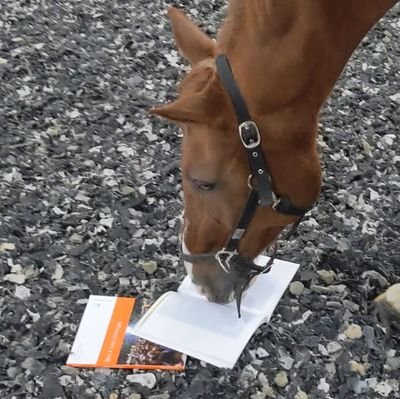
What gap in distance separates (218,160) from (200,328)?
0.72m

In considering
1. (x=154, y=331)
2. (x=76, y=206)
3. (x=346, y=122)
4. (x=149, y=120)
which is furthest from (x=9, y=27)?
(x=154, y=331)

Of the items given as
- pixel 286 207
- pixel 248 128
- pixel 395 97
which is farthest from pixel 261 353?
pixel 395 97

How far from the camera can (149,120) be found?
3.34m

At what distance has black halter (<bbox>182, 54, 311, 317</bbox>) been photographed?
5.98 ft

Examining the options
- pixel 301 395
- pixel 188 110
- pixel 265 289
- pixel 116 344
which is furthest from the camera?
pixel 265 289

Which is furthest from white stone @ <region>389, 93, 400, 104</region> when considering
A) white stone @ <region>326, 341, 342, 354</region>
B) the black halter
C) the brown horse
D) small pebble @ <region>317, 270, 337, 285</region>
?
the brown horse

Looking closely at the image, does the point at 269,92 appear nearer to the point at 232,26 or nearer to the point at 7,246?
the point at 232,26

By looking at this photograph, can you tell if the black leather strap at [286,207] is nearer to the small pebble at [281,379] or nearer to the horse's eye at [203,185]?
the horse's eye at [203,185]

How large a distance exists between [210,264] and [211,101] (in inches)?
21.8

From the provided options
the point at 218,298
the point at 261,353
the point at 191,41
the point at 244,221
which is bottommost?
the point at 261,353

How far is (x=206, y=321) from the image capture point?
97.0 inches

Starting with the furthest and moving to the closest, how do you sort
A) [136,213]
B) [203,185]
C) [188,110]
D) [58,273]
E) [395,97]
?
[395,97] → [136,213] → [58,273] → [203,185] → [188,110]

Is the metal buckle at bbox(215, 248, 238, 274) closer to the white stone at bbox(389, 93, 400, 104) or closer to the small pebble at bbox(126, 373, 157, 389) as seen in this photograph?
the small pebble at bbox(126, 373, 157, 389)

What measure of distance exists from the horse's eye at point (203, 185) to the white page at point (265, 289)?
54 cm
